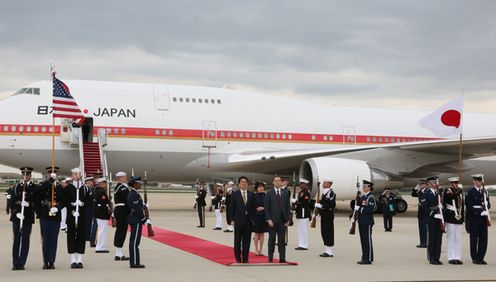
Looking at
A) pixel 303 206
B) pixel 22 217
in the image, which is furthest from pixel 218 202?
pixel 22 217

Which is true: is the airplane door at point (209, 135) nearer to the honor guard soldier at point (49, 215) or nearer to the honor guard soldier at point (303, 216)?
the honor guard soldier at point (303, 216)

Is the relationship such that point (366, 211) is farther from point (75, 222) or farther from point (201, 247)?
point (75, 222)

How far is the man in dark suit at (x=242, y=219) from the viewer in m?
10.7

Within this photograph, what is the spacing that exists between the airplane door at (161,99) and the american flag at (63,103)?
337 centimetres

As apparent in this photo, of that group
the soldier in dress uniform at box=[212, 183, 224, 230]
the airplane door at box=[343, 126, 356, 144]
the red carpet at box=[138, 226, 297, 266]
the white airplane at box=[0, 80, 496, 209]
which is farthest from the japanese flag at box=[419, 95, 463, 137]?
the red carpet at box=[138, 226, 297, 266]

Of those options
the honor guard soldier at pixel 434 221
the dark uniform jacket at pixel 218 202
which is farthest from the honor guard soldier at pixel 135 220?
the dark uniform jacket at pixel 218 202

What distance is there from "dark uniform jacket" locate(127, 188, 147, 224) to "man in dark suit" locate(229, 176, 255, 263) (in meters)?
1.43

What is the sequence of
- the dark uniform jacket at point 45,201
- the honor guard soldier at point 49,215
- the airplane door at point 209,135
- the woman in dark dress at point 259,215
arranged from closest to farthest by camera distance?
the honor guard soldier at point 49,215 < the dark uniform jacket at point 45,201 < the woman in dark dress at point 259,215 < the airplane door at point 209,135

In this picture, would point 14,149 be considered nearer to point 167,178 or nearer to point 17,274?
point 167,178

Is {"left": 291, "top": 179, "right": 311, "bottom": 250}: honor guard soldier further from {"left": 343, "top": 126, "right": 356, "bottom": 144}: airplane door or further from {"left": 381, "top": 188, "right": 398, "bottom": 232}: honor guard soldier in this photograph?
{"left": 343, "top": 126, "right": 356, "bottom": 144}: airplane door

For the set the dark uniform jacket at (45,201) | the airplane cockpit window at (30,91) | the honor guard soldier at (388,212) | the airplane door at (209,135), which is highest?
the airplane cockpit window at (30,91)

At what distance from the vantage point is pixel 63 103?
21047 millimetres

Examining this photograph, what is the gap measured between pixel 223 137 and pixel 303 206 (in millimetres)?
11136

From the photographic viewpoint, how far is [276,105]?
26281 mm
